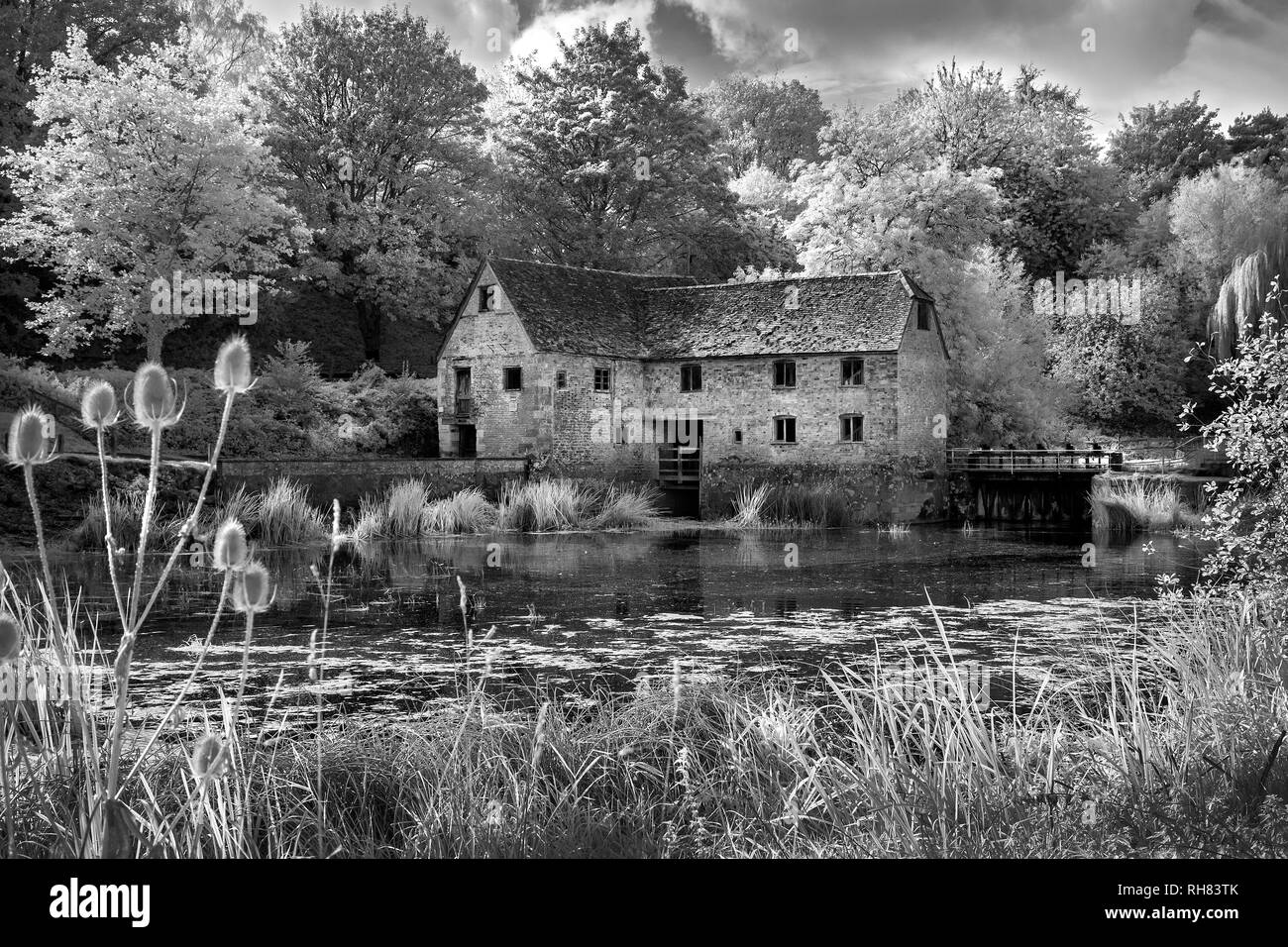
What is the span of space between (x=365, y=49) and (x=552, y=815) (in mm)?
35417

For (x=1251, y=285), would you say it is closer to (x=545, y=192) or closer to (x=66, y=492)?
(x=545, y=192)

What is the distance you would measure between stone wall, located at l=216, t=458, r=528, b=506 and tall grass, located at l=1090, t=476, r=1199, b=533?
47.9 feet

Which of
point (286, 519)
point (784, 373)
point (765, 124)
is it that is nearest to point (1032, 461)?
point (784, 373)

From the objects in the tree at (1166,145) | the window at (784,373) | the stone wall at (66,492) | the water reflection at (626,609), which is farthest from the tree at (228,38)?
the tree at (1166,145)

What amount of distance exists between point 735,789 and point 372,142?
34281 mm

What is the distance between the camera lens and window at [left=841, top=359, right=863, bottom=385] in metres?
32.3

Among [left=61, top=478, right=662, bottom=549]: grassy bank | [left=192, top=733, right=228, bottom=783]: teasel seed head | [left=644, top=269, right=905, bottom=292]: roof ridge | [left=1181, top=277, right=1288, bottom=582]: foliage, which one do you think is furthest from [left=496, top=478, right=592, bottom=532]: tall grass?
[left=192, top=733, right=228, bottom=783]: teasel seed head

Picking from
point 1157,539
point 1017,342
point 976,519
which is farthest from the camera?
point 1017,342

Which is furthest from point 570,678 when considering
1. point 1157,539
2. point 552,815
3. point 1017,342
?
point 1017,342

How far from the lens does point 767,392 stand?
33.5 metres

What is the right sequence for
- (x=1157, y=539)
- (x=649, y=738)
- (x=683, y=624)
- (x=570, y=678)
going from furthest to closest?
(x=1157, y=539), (x=683, y=624), (x=570, y=678), (x=649, y=738)

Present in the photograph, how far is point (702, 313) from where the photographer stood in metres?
35.7
